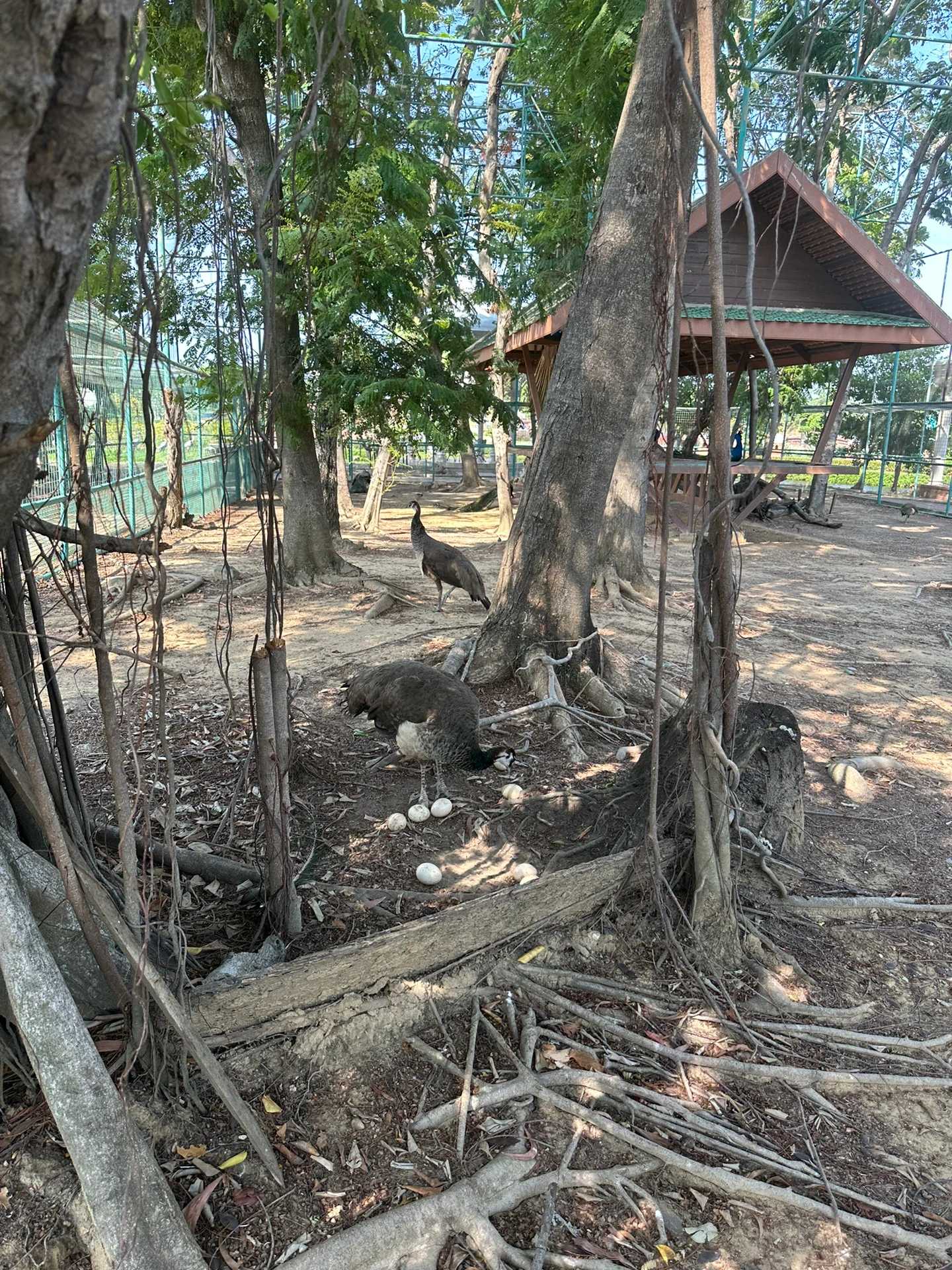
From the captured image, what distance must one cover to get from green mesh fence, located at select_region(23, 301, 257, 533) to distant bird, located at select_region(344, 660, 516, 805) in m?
1.46

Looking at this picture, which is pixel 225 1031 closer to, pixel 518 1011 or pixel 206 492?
pixel 518 1011

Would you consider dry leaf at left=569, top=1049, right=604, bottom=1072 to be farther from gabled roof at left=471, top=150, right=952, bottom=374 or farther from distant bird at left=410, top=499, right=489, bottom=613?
gabled roof at left=471, top=150, right=952, bottom=374

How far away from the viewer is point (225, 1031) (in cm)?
230

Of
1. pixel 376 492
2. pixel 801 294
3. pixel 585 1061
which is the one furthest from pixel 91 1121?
pixel 801 294

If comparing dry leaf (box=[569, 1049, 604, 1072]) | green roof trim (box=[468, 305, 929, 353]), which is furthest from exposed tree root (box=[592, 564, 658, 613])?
dry leaf (box=[569, 1049, 604, 1072])

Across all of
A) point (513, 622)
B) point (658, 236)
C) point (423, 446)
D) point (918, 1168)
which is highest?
point (658, 236)

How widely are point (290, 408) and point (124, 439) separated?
13.9 feet

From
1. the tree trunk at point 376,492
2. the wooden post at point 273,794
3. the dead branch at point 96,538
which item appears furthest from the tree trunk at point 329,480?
the dead branch at point 96,538

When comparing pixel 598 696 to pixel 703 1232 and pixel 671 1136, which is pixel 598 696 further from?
pixel 703 1232

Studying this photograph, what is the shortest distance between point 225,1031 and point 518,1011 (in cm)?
96

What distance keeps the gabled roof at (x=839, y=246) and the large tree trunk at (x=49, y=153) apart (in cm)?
1180

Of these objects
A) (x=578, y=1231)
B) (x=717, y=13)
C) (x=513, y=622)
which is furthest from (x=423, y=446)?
(x=578, y=1231)

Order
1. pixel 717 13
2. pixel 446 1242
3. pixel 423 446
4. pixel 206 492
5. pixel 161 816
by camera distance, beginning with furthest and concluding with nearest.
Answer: pixel 206 492
pixel 423 446
pixel 717 13
pixel 161 816
pixel 446 1242

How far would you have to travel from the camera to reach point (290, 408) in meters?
8.77
